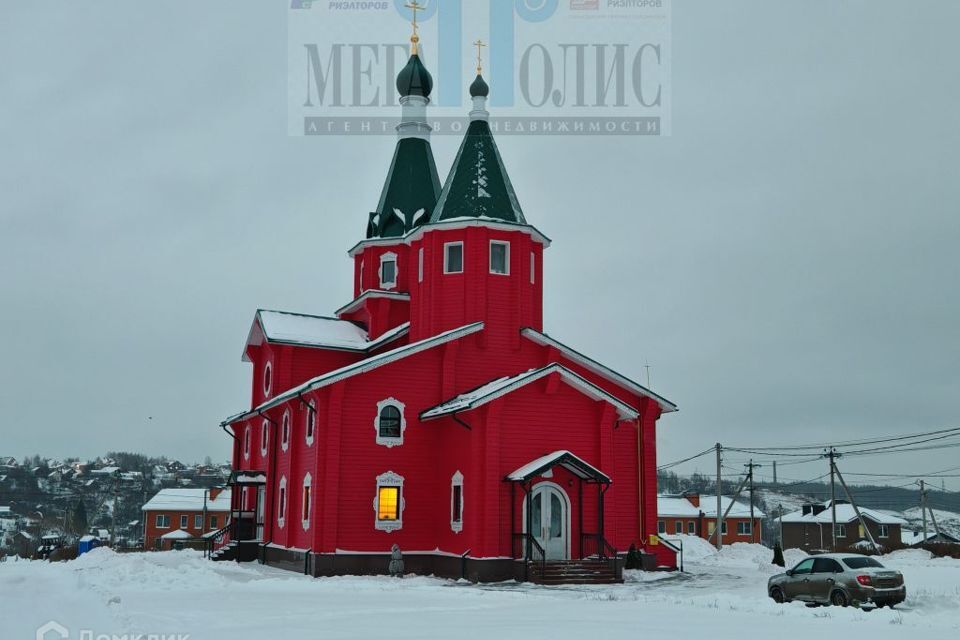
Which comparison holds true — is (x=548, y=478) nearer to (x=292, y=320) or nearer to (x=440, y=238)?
(x=440, y=238)

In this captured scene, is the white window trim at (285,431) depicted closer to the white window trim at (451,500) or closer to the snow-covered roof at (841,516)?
the white window trim at (451,500)

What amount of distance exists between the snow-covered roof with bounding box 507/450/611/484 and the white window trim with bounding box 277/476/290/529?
7687 millimetres

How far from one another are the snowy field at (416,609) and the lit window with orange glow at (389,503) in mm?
1933

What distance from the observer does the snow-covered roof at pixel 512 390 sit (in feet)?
81.2

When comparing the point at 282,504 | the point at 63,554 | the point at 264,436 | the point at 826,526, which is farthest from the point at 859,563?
the point at 826,526

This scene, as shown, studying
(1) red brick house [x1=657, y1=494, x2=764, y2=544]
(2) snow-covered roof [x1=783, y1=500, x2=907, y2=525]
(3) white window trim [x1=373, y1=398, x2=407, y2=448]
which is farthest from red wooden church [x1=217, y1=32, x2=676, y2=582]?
(2) snow-covered roof [x1=783, y1=500, x2=907, y2=525]

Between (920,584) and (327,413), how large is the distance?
15585mm

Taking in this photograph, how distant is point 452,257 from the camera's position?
28.9m

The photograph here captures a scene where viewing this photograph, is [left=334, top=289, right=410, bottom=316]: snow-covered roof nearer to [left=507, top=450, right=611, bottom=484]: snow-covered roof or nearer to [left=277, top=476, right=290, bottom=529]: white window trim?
[left=277, top=476, right=290, bottom=529]: white window trim

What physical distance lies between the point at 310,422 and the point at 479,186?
8885 millimetres

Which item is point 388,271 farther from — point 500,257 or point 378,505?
point 378,505

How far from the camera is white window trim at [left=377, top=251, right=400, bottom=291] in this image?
34.9 metres

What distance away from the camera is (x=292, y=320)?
32.8 m

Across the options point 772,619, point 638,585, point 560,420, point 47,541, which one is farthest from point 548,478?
point 47,541
